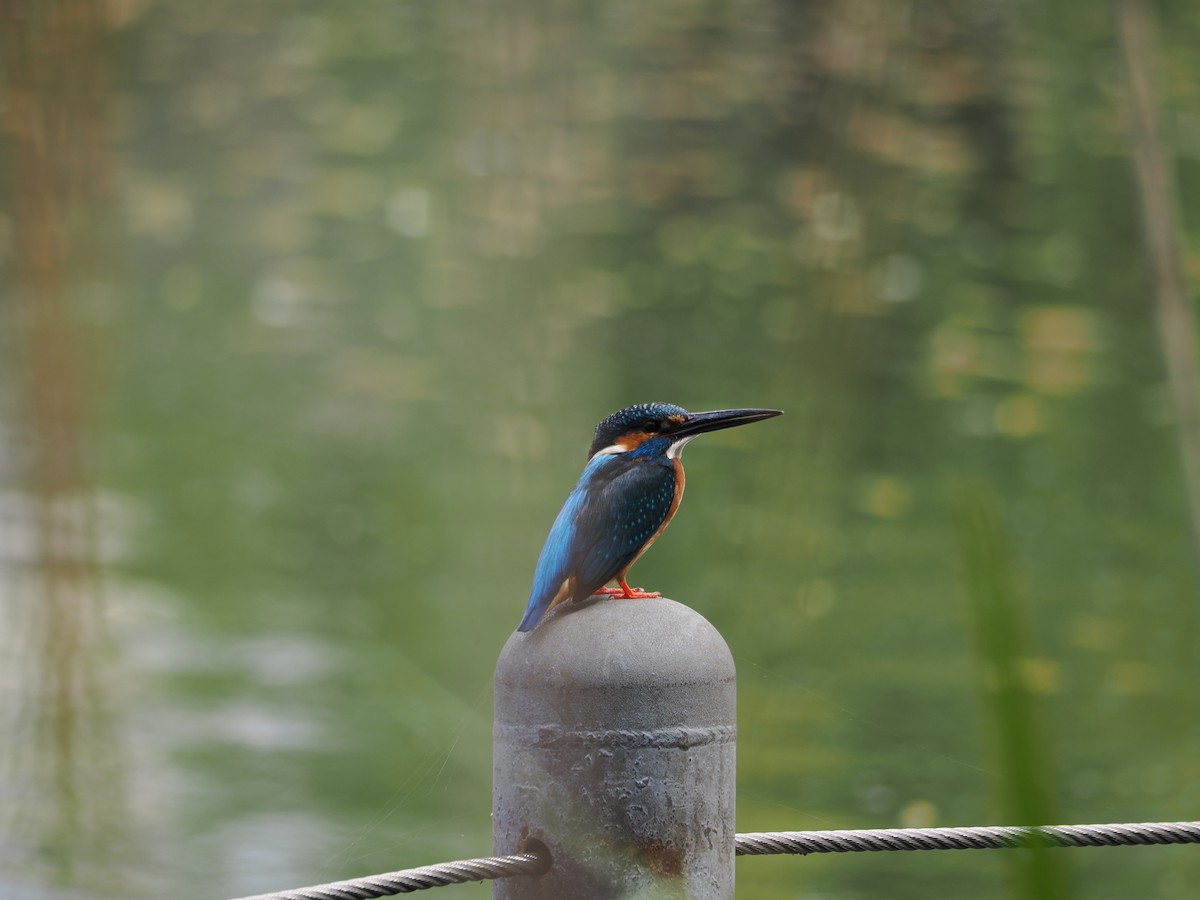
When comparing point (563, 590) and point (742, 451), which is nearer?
point (563, 590)

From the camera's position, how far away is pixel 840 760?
6.75 metres

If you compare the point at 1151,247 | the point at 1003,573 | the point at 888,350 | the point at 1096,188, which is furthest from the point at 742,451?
the point at 1003,573

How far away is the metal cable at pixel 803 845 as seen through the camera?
1316mm

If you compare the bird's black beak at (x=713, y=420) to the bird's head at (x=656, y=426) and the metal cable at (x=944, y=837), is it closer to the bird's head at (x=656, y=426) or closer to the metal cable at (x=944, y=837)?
the bird's head at (x=656, y=426)

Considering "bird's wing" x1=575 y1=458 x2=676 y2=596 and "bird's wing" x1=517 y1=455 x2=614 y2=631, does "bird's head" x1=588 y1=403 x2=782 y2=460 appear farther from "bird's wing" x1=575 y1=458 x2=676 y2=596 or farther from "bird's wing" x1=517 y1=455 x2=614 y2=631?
"bird's wing" x1=517 y1=455 x2=614 y2=631

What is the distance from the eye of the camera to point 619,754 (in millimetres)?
1429

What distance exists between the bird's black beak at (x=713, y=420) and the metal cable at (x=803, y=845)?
51 cm

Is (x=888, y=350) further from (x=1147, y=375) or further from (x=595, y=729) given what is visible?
(x=595, y=729)

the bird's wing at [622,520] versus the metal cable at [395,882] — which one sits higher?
the bird's wing at [622,520]

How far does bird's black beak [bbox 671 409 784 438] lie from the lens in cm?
171

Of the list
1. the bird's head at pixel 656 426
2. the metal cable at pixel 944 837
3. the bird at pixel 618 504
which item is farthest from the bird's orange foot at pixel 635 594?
the metal cable at pixel 944 837

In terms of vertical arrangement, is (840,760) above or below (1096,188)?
below

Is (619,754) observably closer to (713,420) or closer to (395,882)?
(395,882)

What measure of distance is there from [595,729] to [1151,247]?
3.34ft
